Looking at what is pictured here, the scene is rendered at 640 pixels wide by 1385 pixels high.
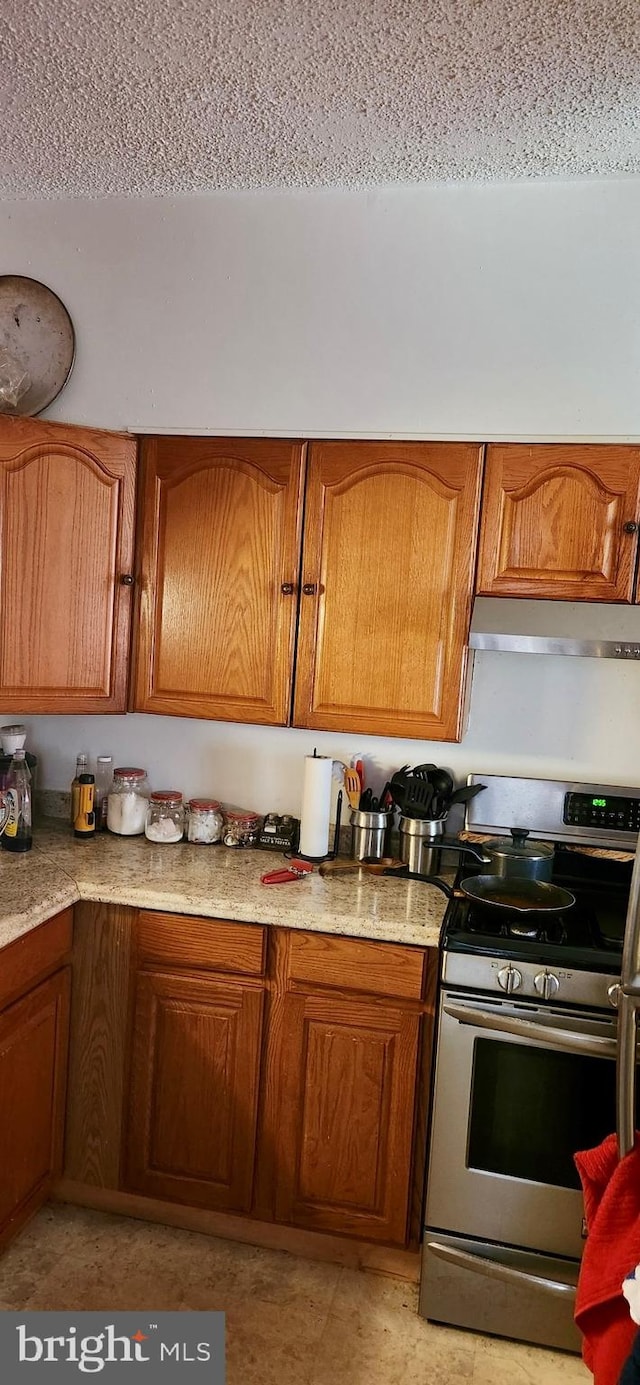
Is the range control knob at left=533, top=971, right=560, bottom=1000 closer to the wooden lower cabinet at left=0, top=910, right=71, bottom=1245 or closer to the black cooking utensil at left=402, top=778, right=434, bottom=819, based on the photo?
the black cooking utensil at left=402, top=778, right=434, bottom=819

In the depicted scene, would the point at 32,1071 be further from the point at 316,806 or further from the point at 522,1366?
the point at 522,1366

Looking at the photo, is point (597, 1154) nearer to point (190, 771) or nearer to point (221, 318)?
point (190, 771)

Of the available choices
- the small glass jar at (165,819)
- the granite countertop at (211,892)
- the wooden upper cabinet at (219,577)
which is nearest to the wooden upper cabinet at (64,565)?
the wooden upper cabinet at (219,577)

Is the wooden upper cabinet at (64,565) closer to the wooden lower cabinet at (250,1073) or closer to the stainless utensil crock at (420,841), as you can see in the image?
the wooden lower cabinet at (250,1073)

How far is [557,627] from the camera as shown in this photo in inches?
87.9

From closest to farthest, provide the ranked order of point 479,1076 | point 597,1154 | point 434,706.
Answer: point 597,1154
point 479,1076
point 434,706

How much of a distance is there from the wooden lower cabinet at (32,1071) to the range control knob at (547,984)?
108 centimetres

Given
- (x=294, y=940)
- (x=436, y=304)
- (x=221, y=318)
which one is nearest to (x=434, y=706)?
(x=294, y=940)

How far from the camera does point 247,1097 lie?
7.38 ft

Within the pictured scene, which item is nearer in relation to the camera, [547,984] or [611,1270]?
[611,1270]

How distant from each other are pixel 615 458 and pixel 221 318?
1.10m

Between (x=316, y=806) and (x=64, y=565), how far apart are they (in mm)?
895

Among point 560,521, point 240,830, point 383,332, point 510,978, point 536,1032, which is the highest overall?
point 383,332

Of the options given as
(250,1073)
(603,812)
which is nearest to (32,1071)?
(250,1073)
